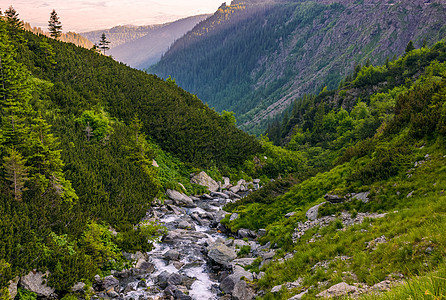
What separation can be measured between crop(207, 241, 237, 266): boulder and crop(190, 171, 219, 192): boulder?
17.1 m

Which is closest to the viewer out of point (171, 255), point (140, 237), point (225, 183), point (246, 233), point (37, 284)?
point (37, 284)

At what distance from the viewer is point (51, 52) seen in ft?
119

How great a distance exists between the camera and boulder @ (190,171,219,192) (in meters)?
34.1

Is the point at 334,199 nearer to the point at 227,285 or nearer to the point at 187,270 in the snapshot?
the point at 227,285

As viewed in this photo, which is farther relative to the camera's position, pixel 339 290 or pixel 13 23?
pixel 13 23

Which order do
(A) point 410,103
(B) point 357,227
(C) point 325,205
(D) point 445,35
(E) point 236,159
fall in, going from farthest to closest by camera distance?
(D) point 445,35 → (E) point 236,159 → (A) point 410,103 → (C) point 325,205 → (B) point 357,227

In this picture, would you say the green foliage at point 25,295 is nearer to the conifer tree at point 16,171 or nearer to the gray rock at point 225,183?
the conifer tree at point 16,171

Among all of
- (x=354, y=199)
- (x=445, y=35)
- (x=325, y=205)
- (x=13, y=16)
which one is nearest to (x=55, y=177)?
(x=325, y=205)

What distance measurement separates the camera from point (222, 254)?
16188 mm

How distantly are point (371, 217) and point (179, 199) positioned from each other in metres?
20.0

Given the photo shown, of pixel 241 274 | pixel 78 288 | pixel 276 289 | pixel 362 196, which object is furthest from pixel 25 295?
pixel 362 196

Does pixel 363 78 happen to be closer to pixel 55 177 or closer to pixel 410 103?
pixel 410 103

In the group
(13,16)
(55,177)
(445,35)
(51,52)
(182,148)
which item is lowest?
(182,148)

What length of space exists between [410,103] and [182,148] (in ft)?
89.5
